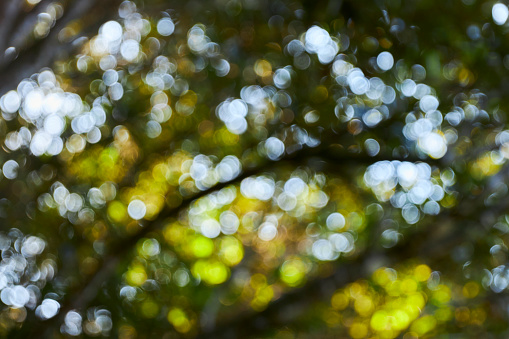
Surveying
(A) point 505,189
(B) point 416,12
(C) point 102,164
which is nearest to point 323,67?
(B) point 416,12

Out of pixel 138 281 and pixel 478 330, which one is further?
pixel 138 281

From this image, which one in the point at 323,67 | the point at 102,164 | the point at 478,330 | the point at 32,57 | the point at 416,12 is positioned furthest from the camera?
the point at 102,164

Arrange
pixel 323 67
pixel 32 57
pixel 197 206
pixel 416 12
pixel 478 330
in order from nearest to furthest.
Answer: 1. pixel 32 57
2. pixel 416 12
3. pixel 323 67
4. pixel 478 330
5. pixel 197 206

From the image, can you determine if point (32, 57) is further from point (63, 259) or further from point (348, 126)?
point (63, 259)

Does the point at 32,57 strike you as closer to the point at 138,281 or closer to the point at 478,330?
the point at 138,281

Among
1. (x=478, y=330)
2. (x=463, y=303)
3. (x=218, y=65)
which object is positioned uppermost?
(x=218, y=65)

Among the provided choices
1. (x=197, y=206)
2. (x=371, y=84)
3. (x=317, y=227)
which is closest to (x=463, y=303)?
(x=317, y=227)

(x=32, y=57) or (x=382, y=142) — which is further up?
(x=32, y=57)
